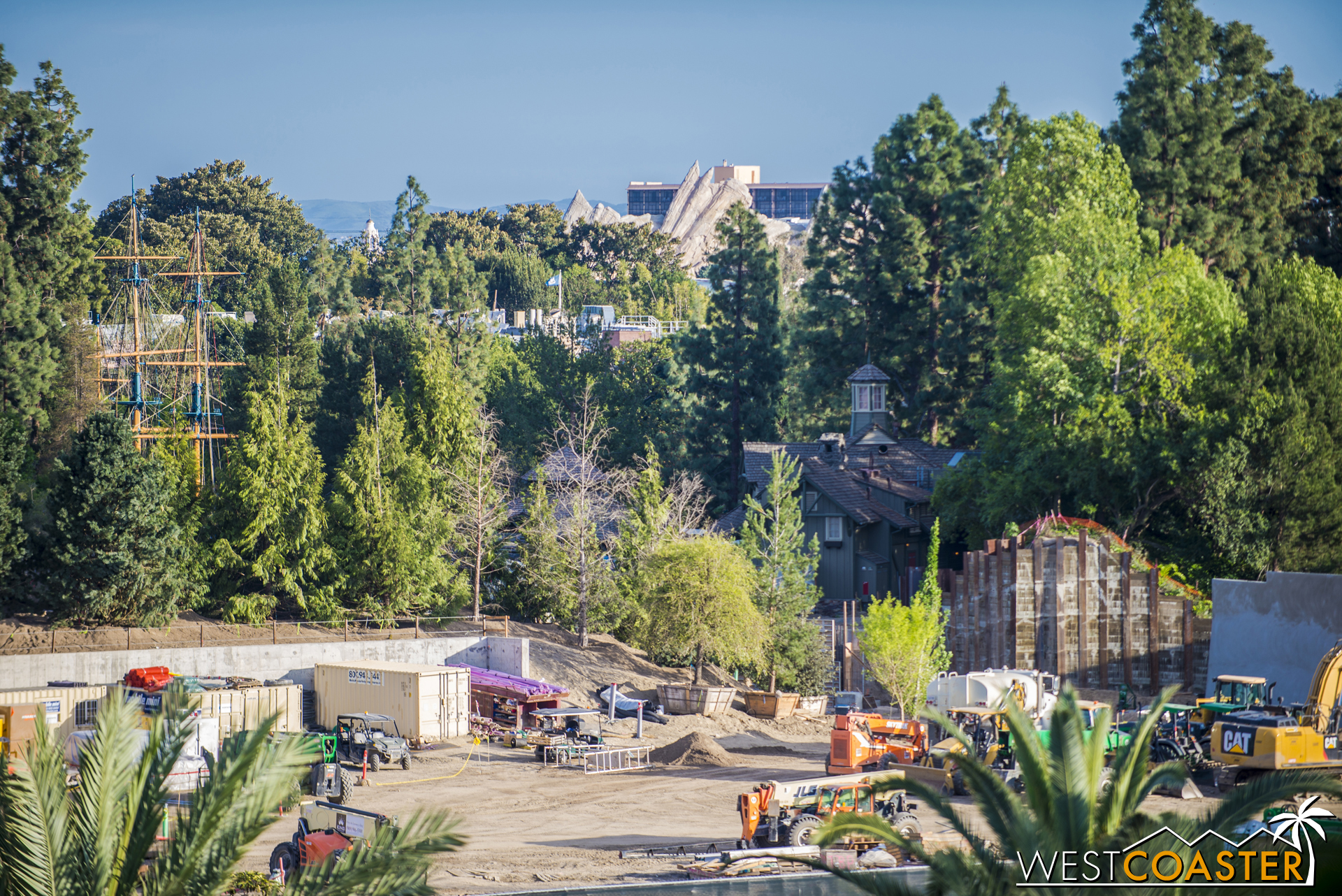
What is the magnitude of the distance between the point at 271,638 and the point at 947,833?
29028 millimetres

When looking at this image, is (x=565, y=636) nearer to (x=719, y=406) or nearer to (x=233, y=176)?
(x=719, y=406)

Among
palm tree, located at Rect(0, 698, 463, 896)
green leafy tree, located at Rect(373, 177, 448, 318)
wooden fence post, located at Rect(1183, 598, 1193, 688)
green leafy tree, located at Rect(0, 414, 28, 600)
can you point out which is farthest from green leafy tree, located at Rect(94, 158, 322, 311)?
palm tree, located at Rect(0, 698, 463, 896)

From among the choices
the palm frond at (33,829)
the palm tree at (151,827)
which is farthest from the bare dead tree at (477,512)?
the palm frond at (33,829)

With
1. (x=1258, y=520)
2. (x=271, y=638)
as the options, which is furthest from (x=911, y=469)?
(x=271, y=638)

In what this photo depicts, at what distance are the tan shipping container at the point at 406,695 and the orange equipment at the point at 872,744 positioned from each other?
511 inches

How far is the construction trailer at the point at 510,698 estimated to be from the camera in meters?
44.3

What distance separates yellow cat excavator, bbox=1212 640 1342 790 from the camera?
3209cm

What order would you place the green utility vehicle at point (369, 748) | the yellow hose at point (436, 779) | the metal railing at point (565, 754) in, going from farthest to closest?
the metal railing at point (565, 754) → the green utility vehicle at point (369, 748) → the yellow hose at point (436, 779)

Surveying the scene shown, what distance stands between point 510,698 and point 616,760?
22.9ft

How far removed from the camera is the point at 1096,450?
191 ft

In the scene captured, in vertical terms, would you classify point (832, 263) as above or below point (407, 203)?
below

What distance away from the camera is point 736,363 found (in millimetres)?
83625

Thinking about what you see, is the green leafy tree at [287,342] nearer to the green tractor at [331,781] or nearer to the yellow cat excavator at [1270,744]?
the green tractor at [331,781]

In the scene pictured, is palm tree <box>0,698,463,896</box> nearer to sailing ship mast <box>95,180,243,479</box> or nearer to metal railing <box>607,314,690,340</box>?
sailing ship mast <box>95,180,243,479</box>
